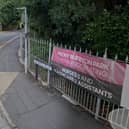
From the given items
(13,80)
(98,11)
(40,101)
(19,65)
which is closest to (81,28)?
(98,11)

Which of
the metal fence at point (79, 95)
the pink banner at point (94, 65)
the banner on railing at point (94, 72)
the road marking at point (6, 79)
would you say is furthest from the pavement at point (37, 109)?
the pink banner at point (94, 65)

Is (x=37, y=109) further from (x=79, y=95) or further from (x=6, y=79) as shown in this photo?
(x=6, y=79)

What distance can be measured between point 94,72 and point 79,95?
1.20 m

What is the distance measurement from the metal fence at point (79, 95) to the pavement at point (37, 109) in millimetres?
207

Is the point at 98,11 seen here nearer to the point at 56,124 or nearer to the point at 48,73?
the point at 48,73

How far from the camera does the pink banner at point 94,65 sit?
508 centimetres

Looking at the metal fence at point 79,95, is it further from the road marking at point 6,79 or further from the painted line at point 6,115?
the painted line at point 6,115

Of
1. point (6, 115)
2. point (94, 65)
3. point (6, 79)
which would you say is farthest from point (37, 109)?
point (6, 79)

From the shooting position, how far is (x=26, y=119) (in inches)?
246

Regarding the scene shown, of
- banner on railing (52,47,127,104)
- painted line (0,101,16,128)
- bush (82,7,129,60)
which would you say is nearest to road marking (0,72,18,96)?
painted line (0,101,16,128)

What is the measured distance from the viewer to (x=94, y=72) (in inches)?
230

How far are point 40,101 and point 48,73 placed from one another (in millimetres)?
1377

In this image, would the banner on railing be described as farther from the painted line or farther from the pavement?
the painted line

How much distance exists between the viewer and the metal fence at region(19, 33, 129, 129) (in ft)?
16.7
